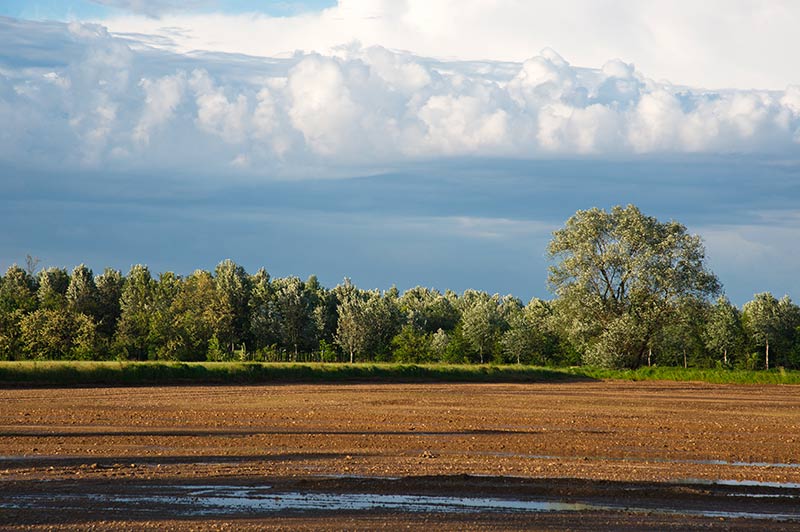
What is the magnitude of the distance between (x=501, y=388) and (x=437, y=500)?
137 feet

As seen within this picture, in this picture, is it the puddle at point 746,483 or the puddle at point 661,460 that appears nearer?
the puddle at point 746,483

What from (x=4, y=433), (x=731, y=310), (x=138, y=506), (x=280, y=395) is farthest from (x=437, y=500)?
(x=731, y=310)

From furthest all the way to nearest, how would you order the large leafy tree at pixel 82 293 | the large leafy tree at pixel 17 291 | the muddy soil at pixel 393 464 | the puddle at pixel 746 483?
the large leafy tree at pixel 82 293, the large leafy tree at pixel 17 291, the puddle at pixel 746 483, the muddy soil at pixel 393 464

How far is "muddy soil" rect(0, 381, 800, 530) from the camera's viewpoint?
14.1 m

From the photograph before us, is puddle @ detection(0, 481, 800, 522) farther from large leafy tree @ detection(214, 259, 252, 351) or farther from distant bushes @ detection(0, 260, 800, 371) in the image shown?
large leafy tree @ detection(214, 259, 252, 351)

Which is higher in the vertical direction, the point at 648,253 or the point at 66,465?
the point at 648,253

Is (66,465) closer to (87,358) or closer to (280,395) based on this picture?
(280,395)

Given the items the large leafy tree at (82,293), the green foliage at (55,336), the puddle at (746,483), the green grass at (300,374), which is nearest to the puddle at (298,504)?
the puddle at (746,483)

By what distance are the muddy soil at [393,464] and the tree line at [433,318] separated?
38.5 metres

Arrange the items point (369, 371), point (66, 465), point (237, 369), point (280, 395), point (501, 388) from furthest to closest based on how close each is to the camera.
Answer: point (369, 371), point (237, 369), point (501, 388), point (280, 395), point (66, 465)

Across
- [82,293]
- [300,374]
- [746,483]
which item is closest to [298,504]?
[746,483]

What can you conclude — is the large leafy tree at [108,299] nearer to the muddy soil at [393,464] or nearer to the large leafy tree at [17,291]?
the large leafy tree at [17,291]

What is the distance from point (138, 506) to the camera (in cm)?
1462

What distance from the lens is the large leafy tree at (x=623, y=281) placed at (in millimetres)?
76062
